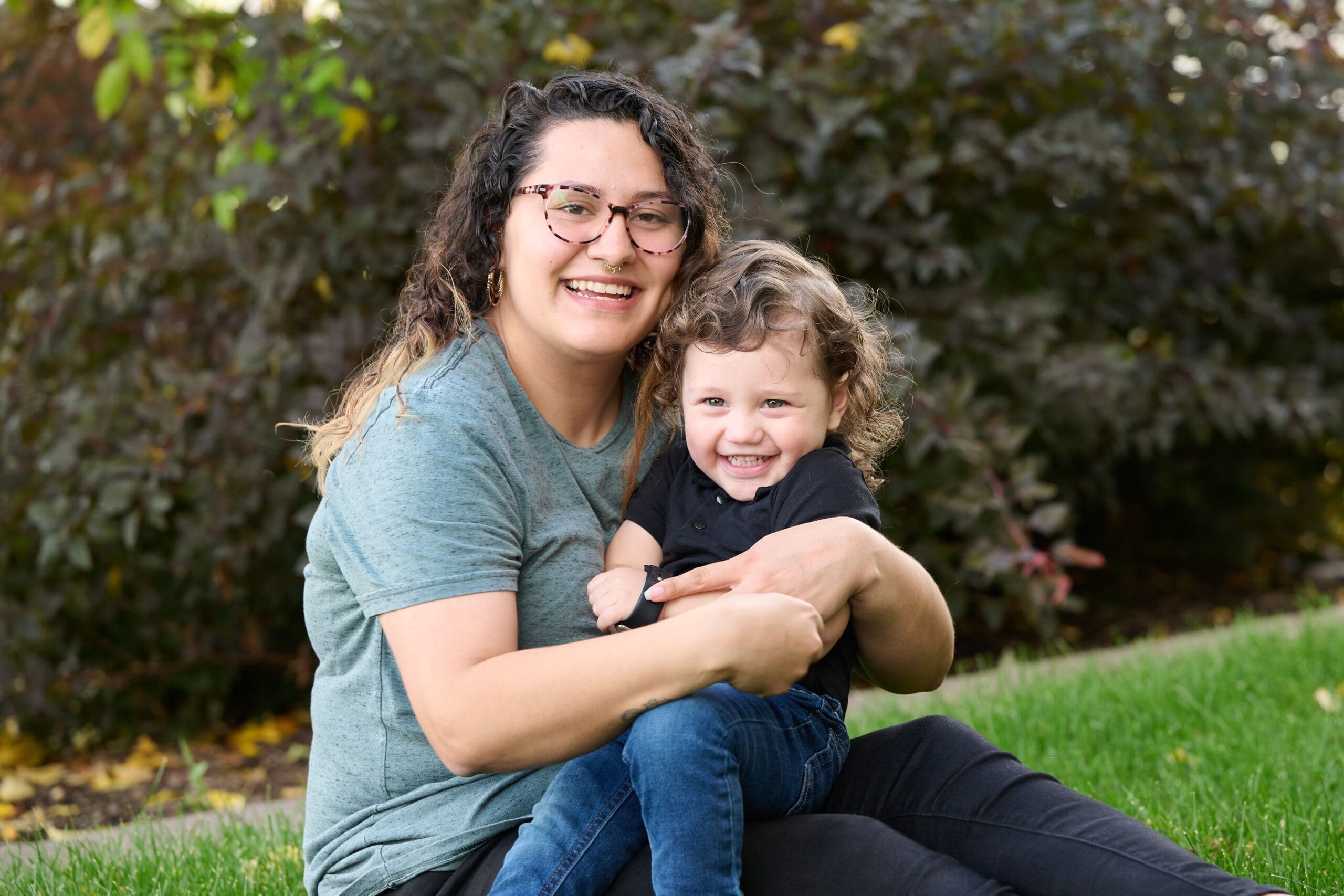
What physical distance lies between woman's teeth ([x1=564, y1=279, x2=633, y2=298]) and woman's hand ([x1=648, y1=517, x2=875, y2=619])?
1.51 ft

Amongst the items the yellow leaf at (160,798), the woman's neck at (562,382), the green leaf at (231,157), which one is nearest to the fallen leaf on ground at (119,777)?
the yellow leaf at (160,798)

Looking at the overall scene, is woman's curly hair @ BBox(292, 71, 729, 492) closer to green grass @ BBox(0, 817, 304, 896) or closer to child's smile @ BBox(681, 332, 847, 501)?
child's smile @ BBox(681, 332, 847, 501)

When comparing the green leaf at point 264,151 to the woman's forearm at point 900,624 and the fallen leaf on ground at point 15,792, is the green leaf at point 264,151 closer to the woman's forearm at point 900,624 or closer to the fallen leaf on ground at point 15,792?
the fallen leaf on ground at point 15,792

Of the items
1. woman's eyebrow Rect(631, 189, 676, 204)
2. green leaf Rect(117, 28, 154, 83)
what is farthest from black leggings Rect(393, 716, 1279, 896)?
green leaf Rect(117, 28, 154, 83)

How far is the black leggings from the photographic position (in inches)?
65.1

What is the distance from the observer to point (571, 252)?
1935mm

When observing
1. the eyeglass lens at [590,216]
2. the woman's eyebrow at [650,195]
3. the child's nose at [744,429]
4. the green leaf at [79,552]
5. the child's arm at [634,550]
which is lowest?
the green leaf at [79,552]

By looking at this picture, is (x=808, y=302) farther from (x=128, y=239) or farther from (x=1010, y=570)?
(x=128, y=239)

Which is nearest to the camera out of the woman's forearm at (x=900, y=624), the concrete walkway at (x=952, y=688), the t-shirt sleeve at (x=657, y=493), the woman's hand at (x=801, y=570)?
the woman's hand at (x=801, y=570)

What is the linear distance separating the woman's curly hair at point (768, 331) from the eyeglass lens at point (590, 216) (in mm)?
121

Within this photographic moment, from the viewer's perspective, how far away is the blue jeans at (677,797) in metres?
1.58

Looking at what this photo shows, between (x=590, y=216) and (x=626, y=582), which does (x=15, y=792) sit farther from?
(x=590, y=216)

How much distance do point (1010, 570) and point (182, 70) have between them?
8.96ft

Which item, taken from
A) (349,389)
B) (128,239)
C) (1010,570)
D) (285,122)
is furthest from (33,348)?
(1010,570)
